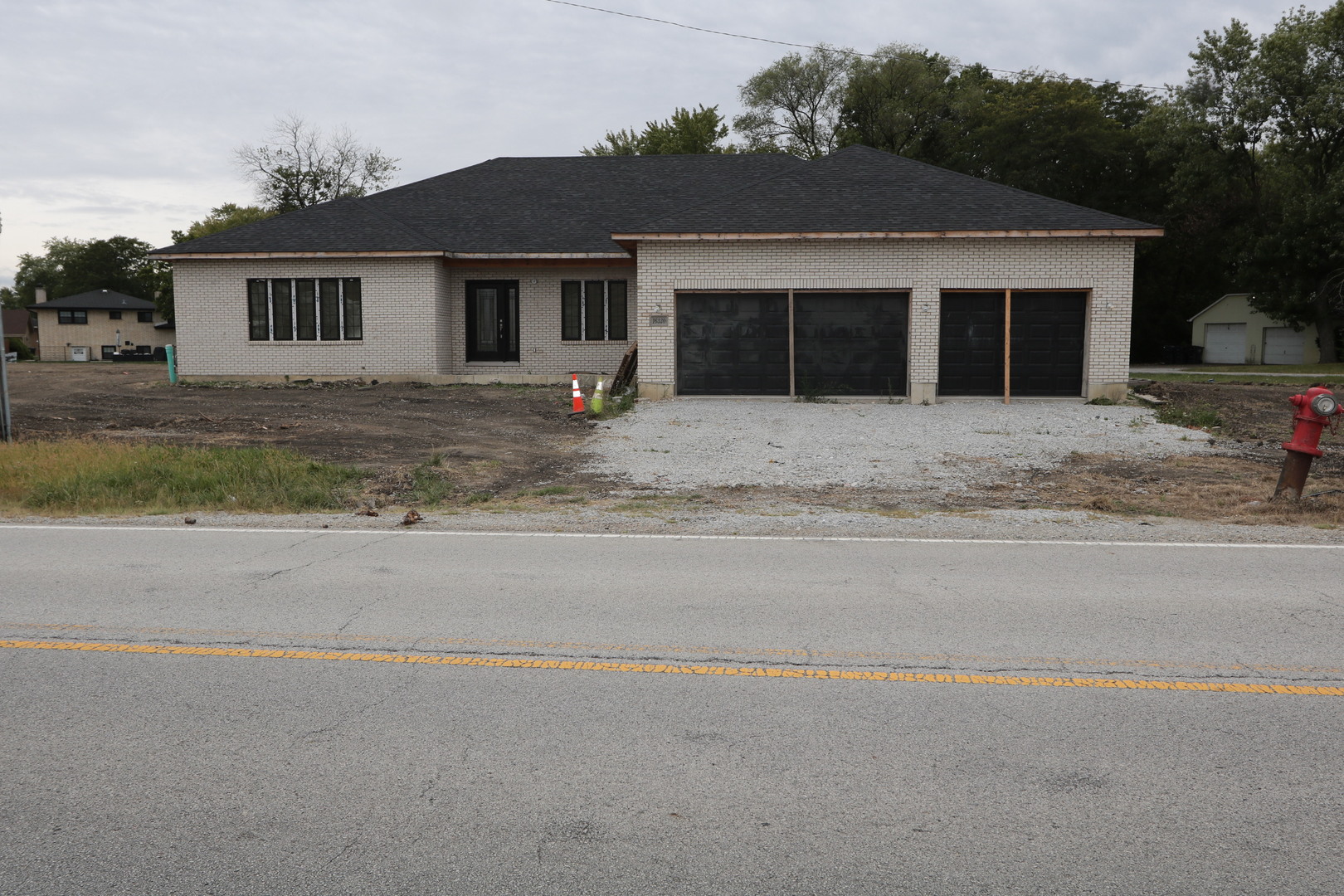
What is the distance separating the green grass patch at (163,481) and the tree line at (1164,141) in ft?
144

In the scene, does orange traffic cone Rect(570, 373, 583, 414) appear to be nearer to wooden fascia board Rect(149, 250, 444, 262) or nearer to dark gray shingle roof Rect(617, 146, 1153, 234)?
dark gray shingle roof Rect(617, 146, 1153, 234)

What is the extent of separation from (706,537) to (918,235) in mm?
14627

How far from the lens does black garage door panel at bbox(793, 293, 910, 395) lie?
909 inches

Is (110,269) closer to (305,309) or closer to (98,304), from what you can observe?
(98,304)

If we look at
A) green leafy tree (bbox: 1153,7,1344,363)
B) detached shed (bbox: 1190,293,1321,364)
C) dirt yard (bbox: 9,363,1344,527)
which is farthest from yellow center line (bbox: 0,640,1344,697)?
detached shed (bbox: 1190,293,1321,364)

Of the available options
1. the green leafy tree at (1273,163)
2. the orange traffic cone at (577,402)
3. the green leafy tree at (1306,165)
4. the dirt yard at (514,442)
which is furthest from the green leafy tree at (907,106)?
the orange traffic cone at (577,402)

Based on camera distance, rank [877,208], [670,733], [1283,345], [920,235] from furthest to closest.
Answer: [1283,345], [877,208], [920,235], [670,733]

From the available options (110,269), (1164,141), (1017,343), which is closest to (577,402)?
(1017,343)

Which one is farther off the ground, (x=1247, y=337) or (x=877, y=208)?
(x=877, y=208)

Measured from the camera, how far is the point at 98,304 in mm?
74250

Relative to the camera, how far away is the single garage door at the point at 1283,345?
50062 mm

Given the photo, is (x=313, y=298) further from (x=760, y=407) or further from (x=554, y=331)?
(x=760, y=407)

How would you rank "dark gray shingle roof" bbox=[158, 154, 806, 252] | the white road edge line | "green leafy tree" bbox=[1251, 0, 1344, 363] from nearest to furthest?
the white road edge line, "dark gray shingle roof" bbox=[158, 154, 806, 252], "green leafy tree" bbox=[1251, 0, 1344, 363]

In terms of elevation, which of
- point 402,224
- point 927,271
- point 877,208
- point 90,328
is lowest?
point 90,328
